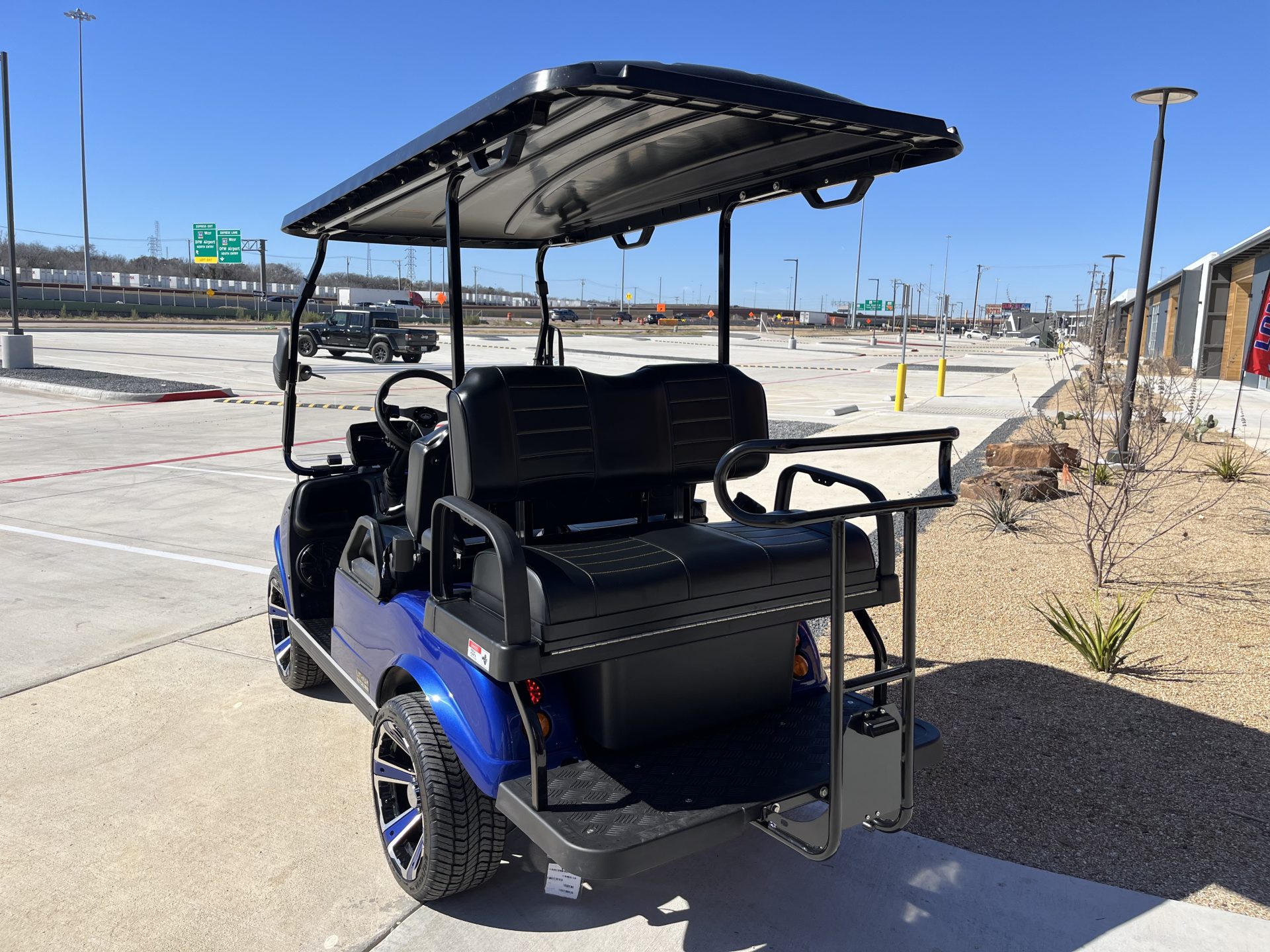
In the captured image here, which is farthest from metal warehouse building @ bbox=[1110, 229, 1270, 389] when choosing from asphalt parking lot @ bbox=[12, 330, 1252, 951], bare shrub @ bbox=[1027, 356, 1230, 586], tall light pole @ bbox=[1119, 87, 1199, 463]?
asphalt parking lot @ bbox=[12, 330, 1252, 951]

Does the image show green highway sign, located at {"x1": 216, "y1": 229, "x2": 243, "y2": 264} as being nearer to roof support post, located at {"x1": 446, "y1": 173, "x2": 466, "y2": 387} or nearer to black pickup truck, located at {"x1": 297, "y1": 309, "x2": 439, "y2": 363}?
black pickup truck, located at {"x1": 297, "y1": 309, "x2": 439, "y2": 363}

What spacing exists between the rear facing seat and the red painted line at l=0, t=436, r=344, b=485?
25.2 feet

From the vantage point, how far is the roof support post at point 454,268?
3131mm

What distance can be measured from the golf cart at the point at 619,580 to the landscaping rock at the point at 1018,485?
16.6 ft

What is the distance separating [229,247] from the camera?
57.9m

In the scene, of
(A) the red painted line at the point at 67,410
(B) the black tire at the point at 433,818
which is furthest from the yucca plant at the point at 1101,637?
(A) the red painted line at the point at 67,410

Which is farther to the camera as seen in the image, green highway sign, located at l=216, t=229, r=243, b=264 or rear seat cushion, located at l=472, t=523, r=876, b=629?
green highway sign, located at l=216, t=229, r=243, b=264

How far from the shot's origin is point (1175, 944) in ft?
8.46

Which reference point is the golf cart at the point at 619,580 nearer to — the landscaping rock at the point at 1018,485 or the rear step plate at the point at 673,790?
the rear step plate at the point at 673,790

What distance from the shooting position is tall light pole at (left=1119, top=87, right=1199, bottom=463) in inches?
356

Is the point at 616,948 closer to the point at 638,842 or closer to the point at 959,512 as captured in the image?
the point at 638,842

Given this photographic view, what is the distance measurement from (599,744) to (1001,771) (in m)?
1.75

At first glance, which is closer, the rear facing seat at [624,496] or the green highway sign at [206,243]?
the rear facing seat at [624,496]

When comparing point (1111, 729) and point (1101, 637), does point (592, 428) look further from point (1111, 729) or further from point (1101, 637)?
point (1101, 637)
